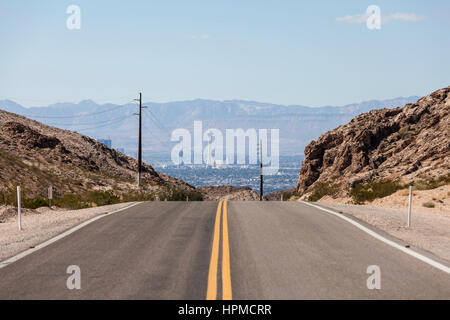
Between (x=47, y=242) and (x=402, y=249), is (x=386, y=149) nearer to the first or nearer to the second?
(x=402, y=249)

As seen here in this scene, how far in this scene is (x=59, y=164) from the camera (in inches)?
2063

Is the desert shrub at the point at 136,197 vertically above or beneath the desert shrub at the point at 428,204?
beneath

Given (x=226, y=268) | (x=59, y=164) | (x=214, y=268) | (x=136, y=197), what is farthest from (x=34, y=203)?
(x=59, y=164)

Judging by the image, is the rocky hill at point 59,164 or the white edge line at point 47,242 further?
the rocky hill at point 59,164

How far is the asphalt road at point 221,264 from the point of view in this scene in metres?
8.09

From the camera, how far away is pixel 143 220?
53.6ft

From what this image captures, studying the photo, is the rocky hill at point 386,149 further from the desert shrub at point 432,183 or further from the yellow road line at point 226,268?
the yellow road line at point 226,268

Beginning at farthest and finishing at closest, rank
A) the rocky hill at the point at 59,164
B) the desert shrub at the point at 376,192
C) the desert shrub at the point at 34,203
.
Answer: the rocky hill at the point at 59,164 < the desert shrub at the point at 376,192 < the desert shrub at the point at 34,203

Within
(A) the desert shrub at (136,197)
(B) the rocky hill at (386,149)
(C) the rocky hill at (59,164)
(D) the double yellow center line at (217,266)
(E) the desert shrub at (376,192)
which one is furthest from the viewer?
(C) the rocky hill at (59,164)

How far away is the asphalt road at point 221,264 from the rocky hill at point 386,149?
2078 cm

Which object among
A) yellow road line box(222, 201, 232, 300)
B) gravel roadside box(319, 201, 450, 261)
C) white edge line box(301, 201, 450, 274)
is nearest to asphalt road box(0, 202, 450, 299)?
yellow road line box(222, 201, 232, 300)

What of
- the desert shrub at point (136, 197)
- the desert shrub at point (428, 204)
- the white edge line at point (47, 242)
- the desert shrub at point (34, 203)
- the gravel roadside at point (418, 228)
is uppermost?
the white edge line at point (47, 242)

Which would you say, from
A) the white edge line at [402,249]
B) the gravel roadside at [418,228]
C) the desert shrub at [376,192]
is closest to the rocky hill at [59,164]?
the desert shrub at [376,192]

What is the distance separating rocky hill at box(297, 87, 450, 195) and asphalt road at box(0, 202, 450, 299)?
20.8 metres
